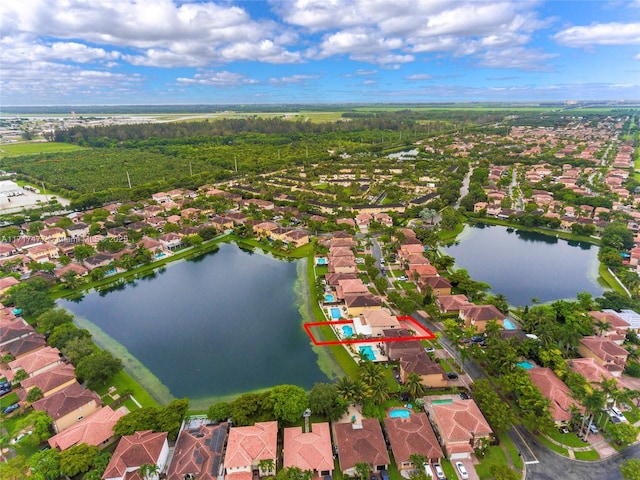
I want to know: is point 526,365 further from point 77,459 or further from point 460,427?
point 77,459

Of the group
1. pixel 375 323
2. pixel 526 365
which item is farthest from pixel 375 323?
pixel 526 365

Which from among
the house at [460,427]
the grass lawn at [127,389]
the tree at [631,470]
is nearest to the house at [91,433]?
the grass lawn at [127,389]

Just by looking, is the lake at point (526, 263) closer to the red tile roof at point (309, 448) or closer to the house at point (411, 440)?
the house at point (411, 440)

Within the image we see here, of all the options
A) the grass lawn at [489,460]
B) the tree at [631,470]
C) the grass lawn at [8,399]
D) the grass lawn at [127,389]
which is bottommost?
the grass lawn at [127,389]

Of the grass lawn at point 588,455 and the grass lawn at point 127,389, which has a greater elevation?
the grass lawn at point 588,455

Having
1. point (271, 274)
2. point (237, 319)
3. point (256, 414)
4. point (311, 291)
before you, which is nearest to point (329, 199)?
point (271, 274)
